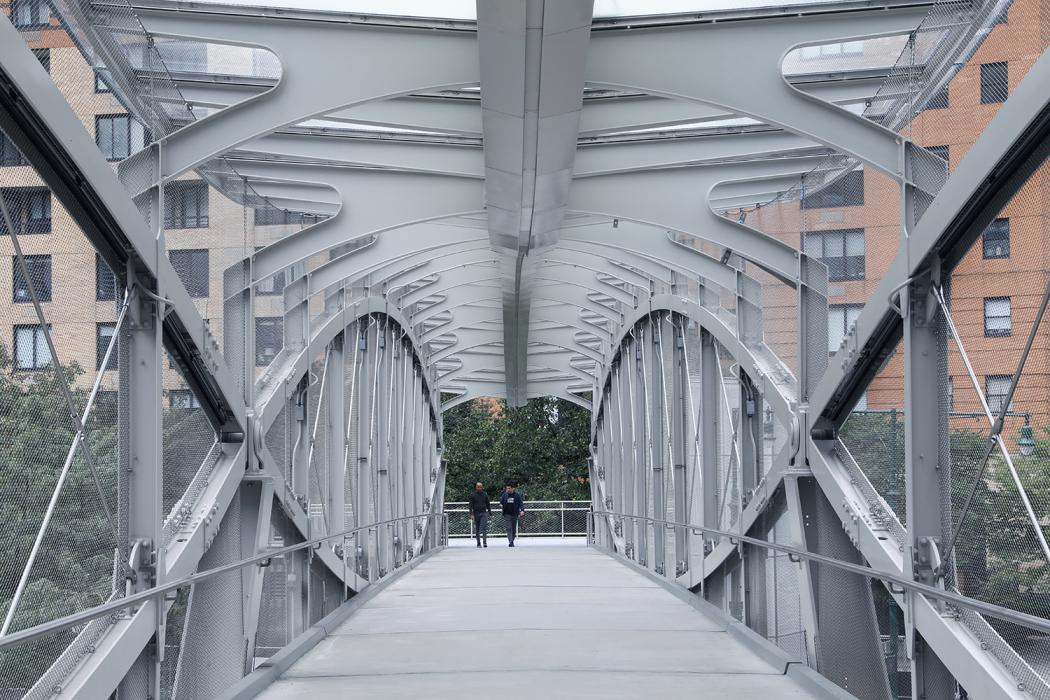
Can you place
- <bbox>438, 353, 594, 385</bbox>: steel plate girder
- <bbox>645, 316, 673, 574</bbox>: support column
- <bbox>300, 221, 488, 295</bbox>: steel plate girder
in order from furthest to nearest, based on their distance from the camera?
<bbox>438, 353, 594, 385</bbox>: steel plate girder < <bbox>645, 316, 673, 574</bbox>: support column < <bbox>300, 221, 488, 295</bbox>: steel plate girder

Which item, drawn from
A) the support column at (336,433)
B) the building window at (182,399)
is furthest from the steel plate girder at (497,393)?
the building window at (182,399)

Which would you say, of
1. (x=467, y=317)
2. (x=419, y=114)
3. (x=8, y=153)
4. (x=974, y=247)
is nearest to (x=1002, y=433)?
(x=974, y=247)

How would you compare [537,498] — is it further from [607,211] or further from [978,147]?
[978,147]

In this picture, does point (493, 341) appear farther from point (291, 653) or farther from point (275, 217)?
point (291, 653)

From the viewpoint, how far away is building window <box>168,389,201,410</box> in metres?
8.24

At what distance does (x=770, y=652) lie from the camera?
28.4ft

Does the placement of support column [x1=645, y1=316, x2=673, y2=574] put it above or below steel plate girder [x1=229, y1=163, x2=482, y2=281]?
below

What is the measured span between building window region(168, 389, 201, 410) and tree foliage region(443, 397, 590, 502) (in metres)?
36.3

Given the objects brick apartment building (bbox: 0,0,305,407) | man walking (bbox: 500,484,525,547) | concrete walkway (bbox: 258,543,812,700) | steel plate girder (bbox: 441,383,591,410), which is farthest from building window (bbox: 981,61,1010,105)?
steel plate girder (bbox: 441,383,591,410)

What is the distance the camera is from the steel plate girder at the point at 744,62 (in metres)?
8.24

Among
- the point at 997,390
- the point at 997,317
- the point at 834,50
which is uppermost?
the point at 834,50

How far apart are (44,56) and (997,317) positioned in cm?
456

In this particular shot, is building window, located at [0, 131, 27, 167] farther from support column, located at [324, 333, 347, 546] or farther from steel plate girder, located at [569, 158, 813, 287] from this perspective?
support column, located at [324, 333, 347, 546]

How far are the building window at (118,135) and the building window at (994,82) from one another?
443 centimetres
